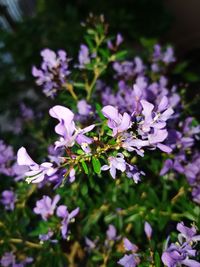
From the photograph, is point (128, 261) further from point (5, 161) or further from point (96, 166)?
point (5, 161)

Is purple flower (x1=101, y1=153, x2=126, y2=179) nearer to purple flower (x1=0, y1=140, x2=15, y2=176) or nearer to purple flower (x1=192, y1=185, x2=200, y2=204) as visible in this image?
purple flower (x1=192, y1=185, x2=200, y2=204)

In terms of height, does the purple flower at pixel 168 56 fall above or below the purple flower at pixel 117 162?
above

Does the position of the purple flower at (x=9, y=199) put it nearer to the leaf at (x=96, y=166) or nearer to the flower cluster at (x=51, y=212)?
the flower cluster at (x=51, y=212)

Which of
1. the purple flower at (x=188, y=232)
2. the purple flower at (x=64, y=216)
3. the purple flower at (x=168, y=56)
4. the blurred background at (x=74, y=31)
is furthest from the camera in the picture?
the blurred background at (x=74, y=31)

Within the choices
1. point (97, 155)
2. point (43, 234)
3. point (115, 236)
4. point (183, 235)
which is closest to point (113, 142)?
point (97, 155)

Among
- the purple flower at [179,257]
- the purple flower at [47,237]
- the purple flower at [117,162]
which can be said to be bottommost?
the purple flower at [179,257]

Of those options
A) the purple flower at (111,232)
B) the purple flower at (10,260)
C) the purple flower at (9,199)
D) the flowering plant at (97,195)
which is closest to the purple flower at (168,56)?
the flowering plant at (97,195)

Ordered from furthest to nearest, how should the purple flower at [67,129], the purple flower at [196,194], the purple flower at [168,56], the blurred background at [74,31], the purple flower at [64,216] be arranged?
the blurred background at [74,31]
the purple flower at [168,56]
the purple flower at [196,194]
the purple flower at [64,216]
the purple flower at [67,129]

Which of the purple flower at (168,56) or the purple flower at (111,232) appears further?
the purple flower at (168,56)
